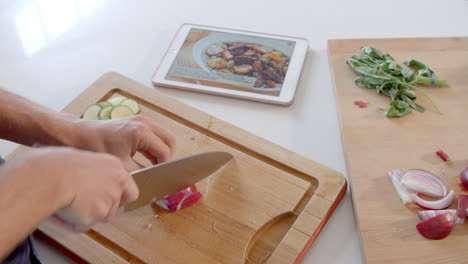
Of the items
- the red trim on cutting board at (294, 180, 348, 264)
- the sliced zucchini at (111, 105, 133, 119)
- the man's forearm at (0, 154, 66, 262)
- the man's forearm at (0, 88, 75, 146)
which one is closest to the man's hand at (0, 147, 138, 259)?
the man's forearm at (0, 154, 66, 262)

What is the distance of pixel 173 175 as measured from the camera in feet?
3.70

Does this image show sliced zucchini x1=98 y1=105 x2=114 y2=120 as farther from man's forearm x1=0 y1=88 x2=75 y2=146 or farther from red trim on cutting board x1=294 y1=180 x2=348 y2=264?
red trim on cutting board x1=294 y1=180 x2=348 y2=264

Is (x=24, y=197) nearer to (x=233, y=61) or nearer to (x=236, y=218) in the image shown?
(x=236, y=218)

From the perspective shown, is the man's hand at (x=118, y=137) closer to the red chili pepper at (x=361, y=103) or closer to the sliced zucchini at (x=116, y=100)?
the sliced zucchini at (x=116, y=100)

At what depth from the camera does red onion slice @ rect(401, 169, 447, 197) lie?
47.3 inches

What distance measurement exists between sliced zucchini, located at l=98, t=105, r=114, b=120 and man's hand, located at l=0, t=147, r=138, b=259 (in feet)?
2.11

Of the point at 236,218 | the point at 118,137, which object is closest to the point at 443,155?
the point at 236,218

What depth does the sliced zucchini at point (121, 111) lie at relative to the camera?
4.76 feet

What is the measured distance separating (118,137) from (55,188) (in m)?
0.37

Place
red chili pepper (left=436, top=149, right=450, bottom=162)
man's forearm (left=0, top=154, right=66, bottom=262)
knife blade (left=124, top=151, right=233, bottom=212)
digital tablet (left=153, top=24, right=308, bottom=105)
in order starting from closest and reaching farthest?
man's forearm (left=0, top=154, right=66, bottom=262) < knife blade (left=124, top=151, right=233, bottom=212) < red chili pepper (left=436, top=149, right=450, bottom=162) < digital tablet (left=153, top=24, right=308, bottom=105)

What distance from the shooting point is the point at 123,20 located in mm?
1963

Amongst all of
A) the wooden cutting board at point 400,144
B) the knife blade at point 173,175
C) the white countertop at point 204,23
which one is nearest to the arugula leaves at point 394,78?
the wooden cutting board at point 400,144

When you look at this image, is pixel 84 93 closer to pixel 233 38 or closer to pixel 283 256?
pixel 233 38

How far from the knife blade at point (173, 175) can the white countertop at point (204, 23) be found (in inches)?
11.3
